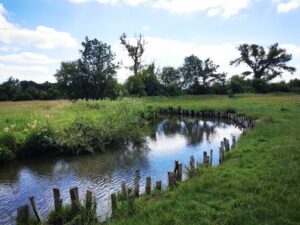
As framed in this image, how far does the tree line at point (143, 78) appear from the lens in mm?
61531

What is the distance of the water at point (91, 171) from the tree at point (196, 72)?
198ft

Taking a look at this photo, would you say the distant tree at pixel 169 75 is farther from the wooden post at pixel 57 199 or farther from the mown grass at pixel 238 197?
the wooden post at pixel 57 199

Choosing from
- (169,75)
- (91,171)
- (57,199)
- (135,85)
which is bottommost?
(91,171)

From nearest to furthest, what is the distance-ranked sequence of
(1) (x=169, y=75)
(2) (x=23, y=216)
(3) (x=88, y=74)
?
(2) (x=23, y=216), (3) (x=88, y=74), (1) (x=169, y=75)

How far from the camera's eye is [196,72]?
8381 cm

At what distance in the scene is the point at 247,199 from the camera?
324 inches

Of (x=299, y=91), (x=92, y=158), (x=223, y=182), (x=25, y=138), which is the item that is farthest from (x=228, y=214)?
(x=299, y=91)

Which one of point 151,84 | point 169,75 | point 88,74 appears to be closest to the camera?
point 88,74

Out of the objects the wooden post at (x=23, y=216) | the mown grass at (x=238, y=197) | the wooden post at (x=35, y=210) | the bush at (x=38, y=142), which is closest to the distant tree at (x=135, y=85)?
the bush at (x=38, y=142)

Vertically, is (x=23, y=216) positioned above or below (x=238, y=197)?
below

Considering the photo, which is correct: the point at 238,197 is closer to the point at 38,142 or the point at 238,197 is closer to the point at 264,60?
the point at 38,142

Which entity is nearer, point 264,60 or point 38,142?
point 38,142

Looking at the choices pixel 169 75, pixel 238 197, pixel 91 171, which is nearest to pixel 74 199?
pixel 238 197

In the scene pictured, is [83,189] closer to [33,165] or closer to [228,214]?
[33,165]
